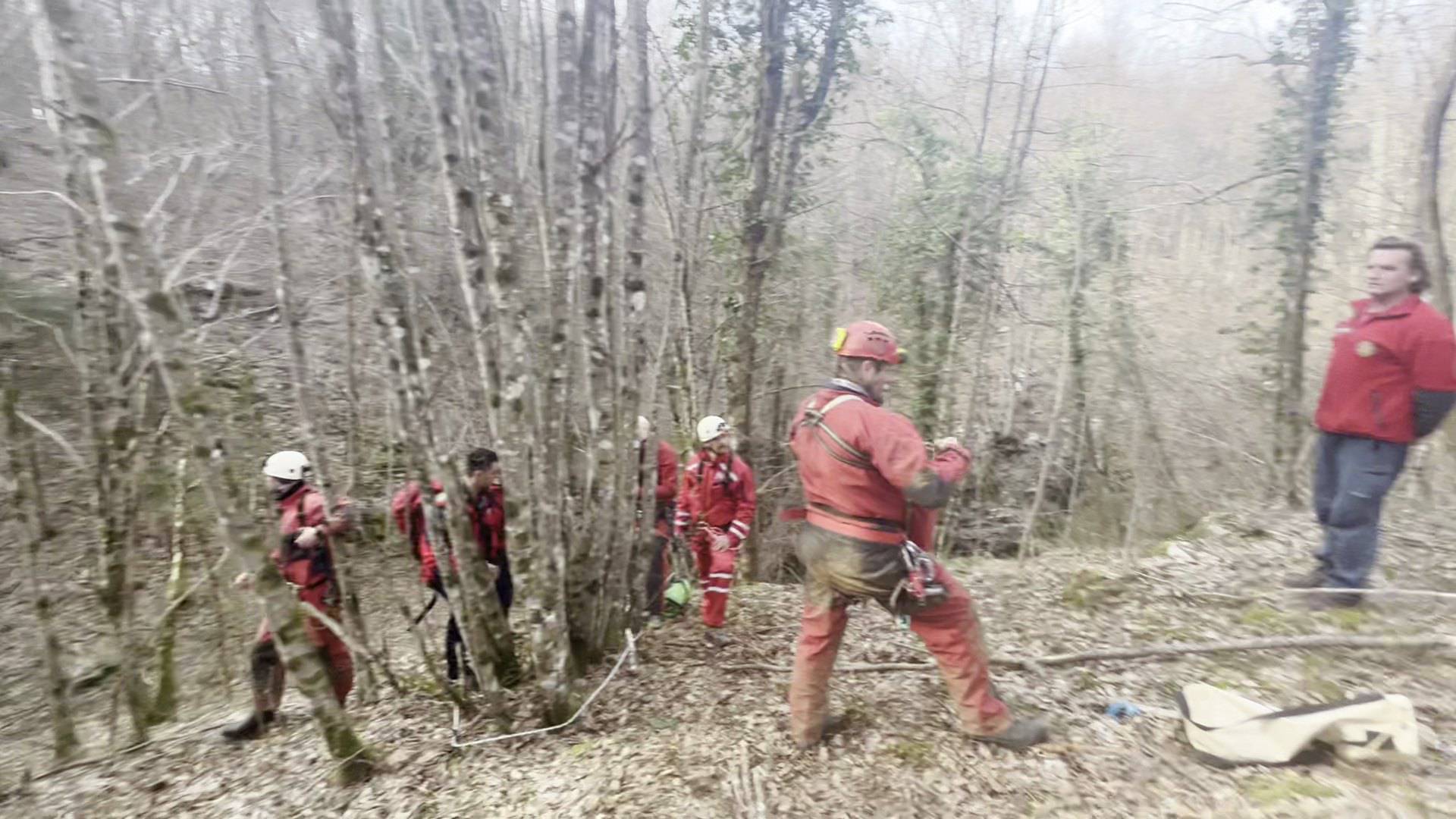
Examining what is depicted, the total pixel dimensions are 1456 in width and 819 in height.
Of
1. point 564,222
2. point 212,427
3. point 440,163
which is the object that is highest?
point 440,163

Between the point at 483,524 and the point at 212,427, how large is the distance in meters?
1.75

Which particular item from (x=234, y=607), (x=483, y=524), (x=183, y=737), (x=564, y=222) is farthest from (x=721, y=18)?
(x=183, y=737)

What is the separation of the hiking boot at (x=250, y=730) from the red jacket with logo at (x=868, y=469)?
4.83 m

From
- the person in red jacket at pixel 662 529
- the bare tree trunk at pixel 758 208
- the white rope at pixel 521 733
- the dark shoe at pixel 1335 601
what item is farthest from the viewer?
the bare tree trunk at pixel 758 208

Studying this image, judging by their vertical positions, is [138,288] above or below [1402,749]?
above

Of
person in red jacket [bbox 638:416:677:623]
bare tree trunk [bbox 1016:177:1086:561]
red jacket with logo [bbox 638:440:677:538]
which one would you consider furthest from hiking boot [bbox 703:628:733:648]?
bare tree trunk [bbox 1016:177:1086:561]

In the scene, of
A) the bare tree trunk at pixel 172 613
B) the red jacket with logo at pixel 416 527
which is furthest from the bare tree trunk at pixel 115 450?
the red jacket with logo at pixel 416 527

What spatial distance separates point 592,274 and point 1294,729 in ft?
13.5

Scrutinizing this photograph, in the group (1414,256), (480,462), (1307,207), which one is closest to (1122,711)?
(1414,256)

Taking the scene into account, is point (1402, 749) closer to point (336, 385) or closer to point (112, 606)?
point (112, 606)

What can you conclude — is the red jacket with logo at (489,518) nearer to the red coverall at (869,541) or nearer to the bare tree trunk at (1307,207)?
the red coverall at (869,541)

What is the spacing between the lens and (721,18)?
11625 millimetres

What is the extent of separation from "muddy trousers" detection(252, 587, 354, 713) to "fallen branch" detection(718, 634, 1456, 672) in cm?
317

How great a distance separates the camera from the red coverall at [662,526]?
22.3ft
